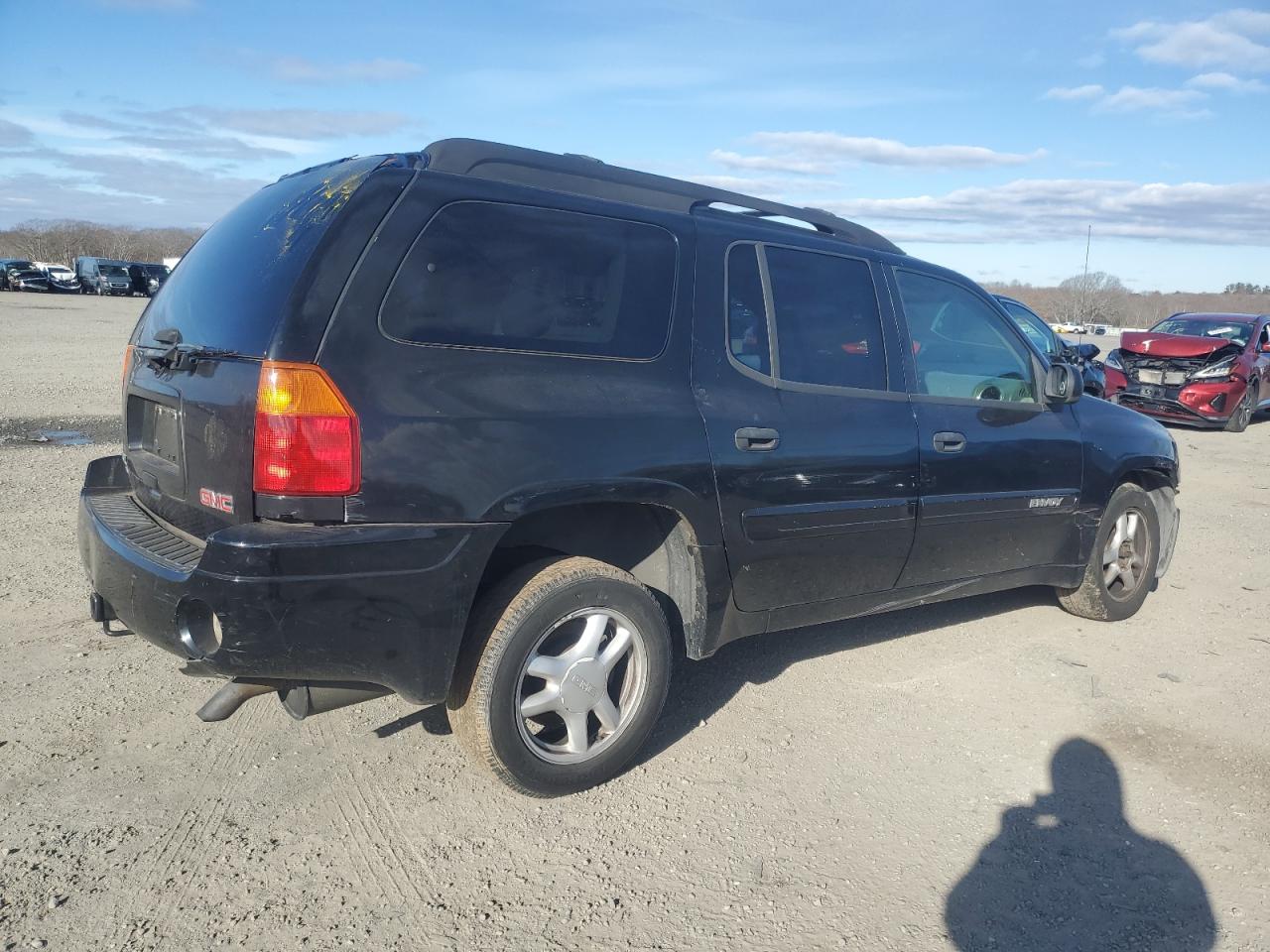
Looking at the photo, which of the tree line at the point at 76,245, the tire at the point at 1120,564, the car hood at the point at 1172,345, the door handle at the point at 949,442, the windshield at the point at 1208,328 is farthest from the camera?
the tree line at the point at 76,245

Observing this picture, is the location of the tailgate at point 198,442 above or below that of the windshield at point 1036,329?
below

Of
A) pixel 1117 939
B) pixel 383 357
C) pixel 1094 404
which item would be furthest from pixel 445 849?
pixel 1094 404

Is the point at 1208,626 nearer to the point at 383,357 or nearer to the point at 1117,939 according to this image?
the point at 1117,939

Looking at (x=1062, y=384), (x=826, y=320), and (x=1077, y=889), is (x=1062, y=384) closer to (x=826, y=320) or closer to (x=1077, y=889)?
(x=826, y=320)

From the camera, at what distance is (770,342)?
3.71m

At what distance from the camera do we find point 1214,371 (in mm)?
13891

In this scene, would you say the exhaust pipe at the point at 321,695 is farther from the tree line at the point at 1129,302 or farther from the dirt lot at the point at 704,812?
the tree line at the point at 1129,302

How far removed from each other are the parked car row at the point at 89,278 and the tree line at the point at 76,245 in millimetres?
39653

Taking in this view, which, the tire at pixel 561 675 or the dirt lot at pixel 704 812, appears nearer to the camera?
the dirt lot at pixel 704 812

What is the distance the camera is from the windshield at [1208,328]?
48.2 ft

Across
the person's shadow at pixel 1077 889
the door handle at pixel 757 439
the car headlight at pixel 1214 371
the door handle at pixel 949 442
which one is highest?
the car headlight at pixel 1214 371

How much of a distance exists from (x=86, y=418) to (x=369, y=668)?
879 cm

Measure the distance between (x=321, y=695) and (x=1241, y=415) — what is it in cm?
1488

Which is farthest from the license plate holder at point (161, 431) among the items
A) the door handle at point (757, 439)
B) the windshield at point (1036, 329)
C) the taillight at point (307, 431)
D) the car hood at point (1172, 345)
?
the car hood at point (1172, 345)
